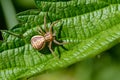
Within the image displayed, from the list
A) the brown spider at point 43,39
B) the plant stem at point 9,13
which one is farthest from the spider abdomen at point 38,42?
the plant stem at point 9,13

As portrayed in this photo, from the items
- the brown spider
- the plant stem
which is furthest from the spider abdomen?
the plant stem

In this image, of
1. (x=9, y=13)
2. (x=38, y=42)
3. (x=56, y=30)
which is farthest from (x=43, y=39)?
(x=9, y=13)

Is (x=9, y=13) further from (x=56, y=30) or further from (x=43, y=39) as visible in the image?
(x=56, y=30)

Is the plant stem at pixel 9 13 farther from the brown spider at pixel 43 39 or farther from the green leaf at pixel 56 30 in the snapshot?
the green leaf at pixel 56 30

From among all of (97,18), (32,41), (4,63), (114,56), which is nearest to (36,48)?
(32,41)

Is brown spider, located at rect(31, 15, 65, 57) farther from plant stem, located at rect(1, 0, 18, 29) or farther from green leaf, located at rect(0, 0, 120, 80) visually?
plant stem, located at rect(1, 0, 18, 29)
